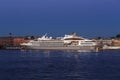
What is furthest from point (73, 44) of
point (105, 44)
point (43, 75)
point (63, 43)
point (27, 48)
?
point (43, 75)

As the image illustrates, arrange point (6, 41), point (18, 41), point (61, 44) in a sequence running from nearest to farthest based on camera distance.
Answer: point (61, 44), point (18, 41), point (6, 41)

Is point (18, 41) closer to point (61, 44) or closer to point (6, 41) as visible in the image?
point (6, 41)

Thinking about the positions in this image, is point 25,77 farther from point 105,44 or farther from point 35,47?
point 105,44

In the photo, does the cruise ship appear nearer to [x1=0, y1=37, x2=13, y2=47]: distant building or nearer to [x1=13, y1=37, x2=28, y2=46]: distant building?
[x1=13, y1=37, x2=28, y2=46]: distant building

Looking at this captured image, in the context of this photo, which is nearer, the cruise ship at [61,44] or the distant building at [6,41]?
the cruise ship at [61,44]

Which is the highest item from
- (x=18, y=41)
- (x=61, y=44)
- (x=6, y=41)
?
(x=6, y=41)

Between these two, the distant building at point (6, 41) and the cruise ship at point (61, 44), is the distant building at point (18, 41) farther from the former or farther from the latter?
the cruise ship at point (61, 44)

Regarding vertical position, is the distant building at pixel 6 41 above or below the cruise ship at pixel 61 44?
above

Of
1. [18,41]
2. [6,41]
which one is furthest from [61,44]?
[6,41]

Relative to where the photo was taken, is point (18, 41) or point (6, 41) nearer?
point (18, 41)

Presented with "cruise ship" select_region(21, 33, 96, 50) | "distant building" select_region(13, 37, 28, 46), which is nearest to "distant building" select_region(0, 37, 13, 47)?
"distant building" select_region(13, 37, 28, 46)

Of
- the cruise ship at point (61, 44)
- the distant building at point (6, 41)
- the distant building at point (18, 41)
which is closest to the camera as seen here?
the cruise ship at point (61, 44)

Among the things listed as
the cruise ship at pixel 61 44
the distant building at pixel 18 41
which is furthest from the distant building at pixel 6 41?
the cruise ship at pixel 61 44

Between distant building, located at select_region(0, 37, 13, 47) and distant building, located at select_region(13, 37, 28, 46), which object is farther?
distant building, located at select_region(0, 37, 13, 47)
